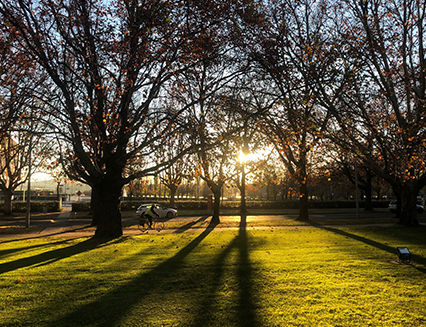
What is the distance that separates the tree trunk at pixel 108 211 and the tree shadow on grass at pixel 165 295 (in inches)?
247

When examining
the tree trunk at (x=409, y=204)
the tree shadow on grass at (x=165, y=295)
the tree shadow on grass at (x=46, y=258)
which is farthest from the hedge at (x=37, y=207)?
the tree trunk at (x=409, y=204)

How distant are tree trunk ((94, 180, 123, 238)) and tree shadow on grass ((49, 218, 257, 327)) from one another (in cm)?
627

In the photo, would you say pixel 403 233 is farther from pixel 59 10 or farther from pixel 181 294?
pixel 59 10

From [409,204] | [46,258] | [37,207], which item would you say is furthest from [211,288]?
[37,207]

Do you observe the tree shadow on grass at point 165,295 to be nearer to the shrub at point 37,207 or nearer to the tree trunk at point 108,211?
the tree trunk at point 108,211

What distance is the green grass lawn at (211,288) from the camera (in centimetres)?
493

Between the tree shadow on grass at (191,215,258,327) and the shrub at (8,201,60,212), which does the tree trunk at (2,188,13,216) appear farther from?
the tree shadow on grass at (191,215,258,327)

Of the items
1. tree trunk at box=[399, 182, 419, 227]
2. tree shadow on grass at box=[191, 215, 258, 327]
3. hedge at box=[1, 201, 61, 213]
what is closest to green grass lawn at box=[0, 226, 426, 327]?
tree shadow on grass at box=[191, 215, 258, 327]

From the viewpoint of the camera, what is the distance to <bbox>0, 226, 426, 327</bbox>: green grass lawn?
194 inches

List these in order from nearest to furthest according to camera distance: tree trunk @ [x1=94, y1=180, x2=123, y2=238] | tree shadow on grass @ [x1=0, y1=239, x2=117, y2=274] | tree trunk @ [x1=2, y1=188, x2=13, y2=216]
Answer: tree shadow on grass @ [x1=0, y1=239, x2=117, y2=274] < tree trunk @ [x1=94, y1=180, x2=123, y2=238] < tree trunk @ [x1=2, y1=188, x2=13, y2=216]

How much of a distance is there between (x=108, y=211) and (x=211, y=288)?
922cm

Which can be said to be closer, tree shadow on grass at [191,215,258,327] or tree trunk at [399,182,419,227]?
tree shadow on grass at [191,215,258,327]

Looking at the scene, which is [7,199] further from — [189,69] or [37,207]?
[189,69]

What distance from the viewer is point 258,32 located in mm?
12422
